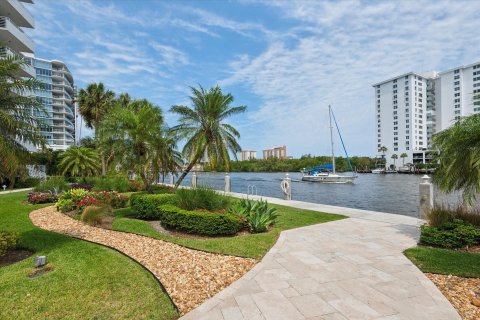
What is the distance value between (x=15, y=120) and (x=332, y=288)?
7.61m

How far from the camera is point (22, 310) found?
436cm

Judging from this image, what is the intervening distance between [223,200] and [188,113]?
740cm

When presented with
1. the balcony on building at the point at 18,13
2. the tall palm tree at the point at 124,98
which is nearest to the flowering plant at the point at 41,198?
the tall palm tree at the point at 124,98

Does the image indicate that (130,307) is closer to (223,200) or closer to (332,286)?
(332,286)

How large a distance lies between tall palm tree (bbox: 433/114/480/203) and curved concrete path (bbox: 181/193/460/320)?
1.93 meters

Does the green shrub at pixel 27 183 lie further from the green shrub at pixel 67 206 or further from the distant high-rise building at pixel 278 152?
the distant high-rise building at pixel 278 152

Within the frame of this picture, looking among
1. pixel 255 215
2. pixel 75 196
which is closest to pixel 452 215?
pixel 255 215

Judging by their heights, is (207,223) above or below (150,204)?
below

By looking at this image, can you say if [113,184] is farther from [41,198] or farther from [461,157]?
[461,157]

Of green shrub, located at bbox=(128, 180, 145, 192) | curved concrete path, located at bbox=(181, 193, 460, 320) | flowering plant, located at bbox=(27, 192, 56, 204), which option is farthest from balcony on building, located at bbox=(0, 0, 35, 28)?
curved concrete path, located at bbox=(181, 193, 460, 320)

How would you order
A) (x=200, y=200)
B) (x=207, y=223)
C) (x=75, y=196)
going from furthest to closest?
(x=75, y=196)
(x=200, y=200)
(x=207, y=223)

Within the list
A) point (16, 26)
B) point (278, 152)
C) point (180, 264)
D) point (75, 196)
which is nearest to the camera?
point (180, 264)

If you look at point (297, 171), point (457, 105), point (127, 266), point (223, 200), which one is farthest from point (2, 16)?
point (457, 105)

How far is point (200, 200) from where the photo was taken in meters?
10.1
